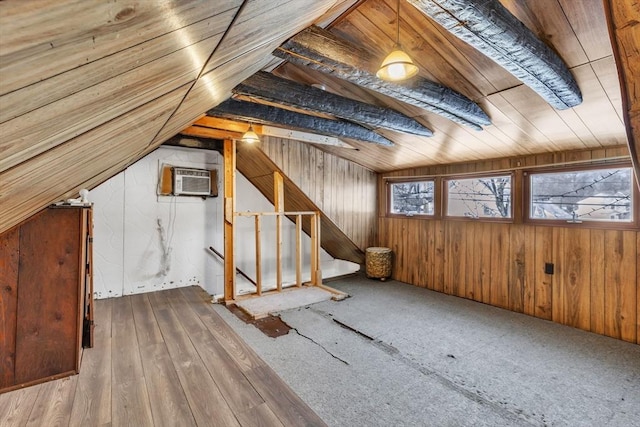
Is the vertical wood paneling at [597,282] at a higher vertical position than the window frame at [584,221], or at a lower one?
lower

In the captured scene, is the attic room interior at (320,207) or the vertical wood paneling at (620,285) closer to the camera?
the attic room interior at (320,207)

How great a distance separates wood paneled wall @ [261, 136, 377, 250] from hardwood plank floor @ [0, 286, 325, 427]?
221cm

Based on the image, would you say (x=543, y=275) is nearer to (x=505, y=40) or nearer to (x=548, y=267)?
(x=548, y=267)

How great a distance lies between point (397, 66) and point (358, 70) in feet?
1.52

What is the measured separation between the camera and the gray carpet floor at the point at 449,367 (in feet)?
6.29

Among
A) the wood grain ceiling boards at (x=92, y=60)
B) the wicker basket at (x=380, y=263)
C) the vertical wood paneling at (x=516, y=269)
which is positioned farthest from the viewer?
the wicker basket at (x=380, y=263)

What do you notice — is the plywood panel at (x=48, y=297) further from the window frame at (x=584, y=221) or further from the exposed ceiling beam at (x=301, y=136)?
the window frame at (x=584, y=221)

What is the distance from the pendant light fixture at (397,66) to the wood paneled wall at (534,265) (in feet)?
9.04

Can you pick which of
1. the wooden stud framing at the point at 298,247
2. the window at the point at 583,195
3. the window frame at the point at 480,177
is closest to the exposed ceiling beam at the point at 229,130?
the wooden stud framing at the point at 298,247

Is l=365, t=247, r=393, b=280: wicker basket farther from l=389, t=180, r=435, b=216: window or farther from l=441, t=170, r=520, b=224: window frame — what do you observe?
l=441, t=170, r=520, b=224: window frame

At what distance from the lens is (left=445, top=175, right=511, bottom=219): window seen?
12.8ft

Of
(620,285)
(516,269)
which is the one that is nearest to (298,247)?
(516,269)

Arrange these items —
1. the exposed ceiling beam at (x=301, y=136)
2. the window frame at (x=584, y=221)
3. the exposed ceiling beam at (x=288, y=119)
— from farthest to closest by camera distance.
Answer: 1. the exposed ceiling beam at (x=301, y=136)
2. the window frame at (x=584, y=221)
3. the exposed ceiling beam at (x=288, y=119)

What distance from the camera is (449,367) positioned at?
2.45m
